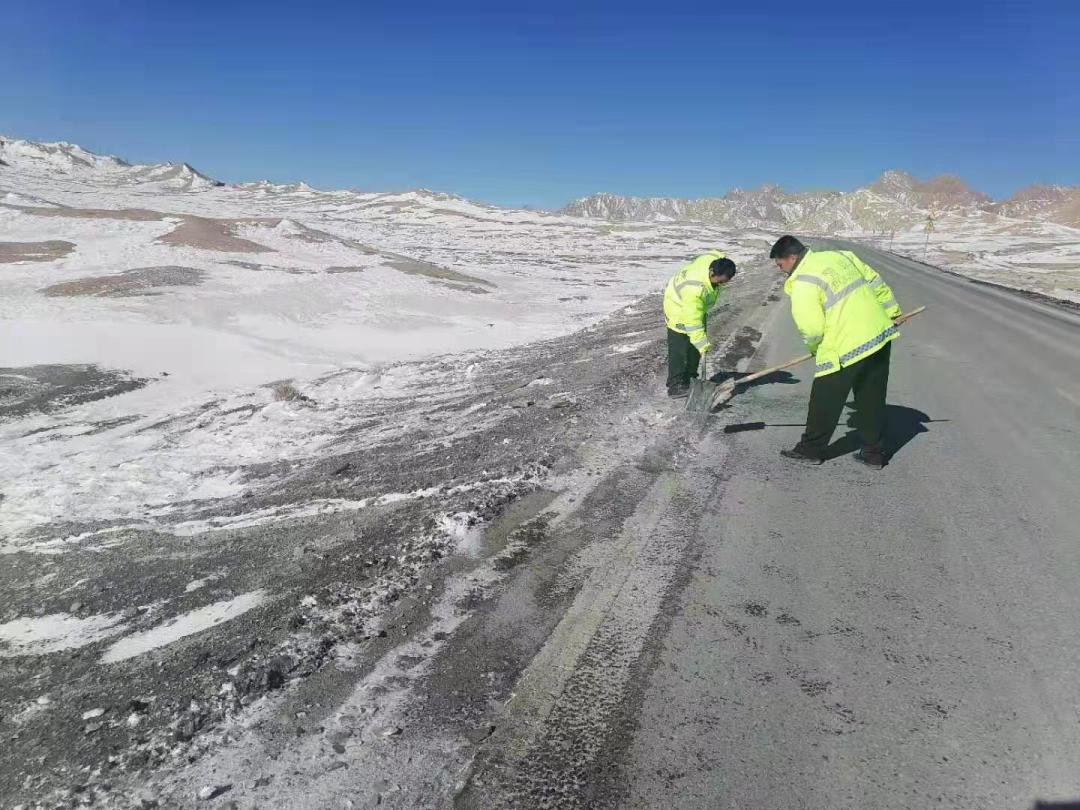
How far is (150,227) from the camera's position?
95.9ft

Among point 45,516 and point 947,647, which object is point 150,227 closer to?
point 45,516

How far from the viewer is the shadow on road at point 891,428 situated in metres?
5.11

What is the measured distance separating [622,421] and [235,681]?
155 inches

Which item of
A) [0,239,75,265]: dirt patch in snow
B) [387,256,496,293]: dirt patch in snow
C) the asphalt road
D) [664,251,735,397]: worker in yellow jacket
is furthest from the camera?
[387,256,496,293]: dirt patch in snow

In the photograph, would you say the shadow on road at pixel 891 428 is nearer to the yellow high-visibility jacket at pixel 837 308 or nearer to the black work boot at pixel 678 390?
the yellow high-visibility jacket at pixel 837 308

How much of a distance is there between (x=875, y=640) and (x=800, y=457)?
7.68 ft

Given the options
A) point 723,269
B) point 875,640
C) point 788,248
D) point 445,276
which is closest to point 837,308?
point 788,248

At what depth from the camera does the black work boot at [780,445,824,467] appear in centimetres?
479

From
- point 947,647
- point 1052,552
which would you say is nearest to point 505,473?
point 947,647

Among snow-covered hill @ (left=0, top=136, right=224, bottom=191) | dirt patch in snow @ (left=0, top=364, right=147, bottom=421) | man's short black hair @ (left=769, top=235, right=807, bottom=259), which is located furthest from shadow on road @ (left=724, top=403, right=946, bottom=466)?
snow-covered hill @ (left=0, top=136, right=224, bottom=191)

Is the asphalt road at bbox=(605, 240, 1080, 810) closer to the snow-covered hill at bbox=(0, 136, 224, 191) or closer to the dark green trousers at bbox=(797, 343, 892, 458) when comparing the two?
the dark green trousers at bbox=(797, 343, 892, 458)

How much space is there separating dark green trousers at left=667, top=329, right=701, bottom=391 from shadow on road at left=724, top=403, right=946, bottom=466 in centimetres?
123

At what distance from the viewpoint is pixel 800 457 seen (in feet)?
15.9

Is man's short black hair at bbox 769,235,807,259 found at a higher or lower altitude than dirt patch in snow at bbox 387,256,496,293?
higher
